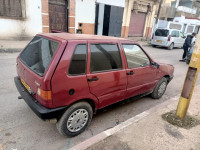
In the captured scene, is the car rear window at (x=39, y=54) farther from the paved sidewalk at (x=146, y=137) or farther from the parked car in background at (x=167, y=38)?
the parked car in background at (x=167, y=38)

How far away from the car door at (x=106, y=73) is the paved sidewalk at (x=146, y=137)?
61 cm

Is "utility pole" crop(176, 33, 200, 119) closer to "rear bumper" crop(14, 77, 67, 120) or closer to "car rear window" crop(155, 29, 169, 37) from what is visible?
"rear bumper" crop(14, 77, 67, 120)

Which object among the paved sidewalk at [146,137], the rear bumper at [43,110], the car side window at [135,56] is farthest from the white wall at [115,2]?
the rear bumper at [43,110]

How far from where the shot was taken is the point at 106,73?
2801mm

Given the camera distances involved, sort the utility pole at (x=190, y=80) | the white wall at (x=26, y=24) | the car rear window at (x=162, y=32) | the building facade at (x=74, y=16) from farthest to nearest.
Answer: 1. the car rear window at (x=162, y=32)
2. the building facade at (x=74, y=16)
3. the white wall at (x=26, y=24)
4. the utility pole at (x=190, y=80)

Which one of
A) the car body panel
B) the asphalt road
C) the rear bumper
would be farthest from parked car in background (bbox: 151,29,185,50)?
the rear bumper

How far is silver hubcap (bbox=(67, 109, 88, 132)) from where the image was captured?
261cm

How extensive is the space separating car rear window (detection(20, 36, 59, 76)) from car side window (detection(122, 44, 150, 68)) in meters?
1.47

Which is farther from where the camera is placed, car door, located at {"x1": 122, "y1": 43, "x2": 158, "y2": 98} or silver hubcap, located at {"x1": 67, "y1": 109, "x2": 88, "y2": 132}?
car door, located at {"x1": 122, "y1": 43, "x2": 158, "y2": 98}

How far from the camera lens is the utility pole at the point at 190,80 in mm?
2781

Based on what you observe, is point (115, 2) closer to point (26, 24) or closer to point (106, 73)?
point (26, 24)

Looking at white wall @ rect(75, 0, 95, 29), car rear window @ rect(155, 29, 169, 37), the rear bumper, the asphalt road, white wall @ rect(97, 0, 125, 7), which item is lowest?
the asphalt road

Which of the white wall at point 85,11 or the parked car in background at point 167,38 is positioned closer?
the white wall at point 85,11

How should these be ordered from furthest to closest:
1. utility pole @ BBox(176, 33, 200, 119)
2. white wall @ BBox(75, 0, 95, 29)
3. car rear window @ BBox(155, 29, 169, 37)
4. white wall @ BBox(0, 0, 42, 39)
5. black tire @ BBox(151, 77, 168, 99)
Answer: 1. car rear window @ BBox(155, 29, 169, 37)
2. white wall @ BBox(75, 0, 95, 29)
3. white wall @ BBox(0, 0, 42, 39)
4. black tire @ BBox(151, 77, 168, 99)
5. utility pole @ BBox(176, 33, 200, 119)
